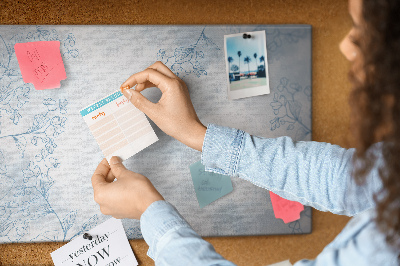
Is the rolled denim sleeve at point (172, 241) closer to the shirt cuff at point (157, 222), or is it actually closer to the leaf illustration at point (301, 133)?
the shirt cuff at point (157, 222)

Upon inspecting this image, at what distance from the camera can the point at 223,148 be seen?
21.0 inches

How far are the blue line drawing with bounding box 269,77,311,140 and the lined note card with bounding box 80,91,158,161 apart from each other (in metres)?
0.29

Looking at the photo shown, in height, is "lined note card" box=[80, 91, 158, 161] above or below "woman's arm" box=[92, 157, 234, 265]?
above

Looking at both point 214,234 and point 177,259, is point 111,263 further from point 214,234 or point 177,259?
point 177,259

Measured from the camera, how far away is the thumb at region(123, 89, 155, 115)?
0.58 m

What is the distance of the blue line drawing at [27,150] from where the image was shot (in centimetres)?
65

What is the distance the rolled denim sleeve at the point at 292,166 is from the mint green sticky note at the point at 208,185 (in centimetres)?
15

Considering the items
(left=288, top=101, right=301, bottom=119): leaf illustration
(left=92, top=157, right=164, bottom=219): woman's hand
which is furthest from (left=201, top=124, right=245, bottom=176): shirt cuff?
(left=288, top=101, right=301, bottom=119): leaf illustration

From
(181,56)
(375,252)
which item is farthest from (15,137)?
(375,252)

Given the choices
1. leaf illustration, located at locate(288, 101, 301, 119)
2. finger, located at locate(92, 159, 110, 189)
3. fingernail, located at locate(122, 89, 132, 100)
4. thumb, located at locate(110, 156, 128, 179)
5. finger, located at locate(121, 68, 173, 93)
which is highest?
finger, located at locate(121, 68, 173, 93)

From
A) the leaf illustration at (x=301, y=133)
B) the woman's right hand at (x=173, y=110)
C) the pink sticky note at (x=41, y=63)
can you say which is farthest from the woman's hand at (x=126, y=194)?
the leaf illustration at (x=301, y=133)

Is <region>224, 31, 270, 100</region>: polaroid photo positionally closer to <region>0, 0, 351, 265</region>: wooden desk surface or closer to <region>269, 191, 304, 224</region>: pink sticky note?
<region>0, 0, 351, 265</region>: wooden desk surface

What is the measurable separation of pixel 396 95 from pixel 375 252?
0.55 feet

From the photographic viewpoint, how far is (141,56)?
0.67 meters
